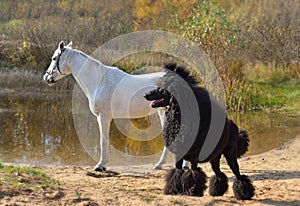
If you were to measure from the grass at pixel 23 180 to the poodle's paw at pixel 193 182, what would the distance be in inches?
59.9

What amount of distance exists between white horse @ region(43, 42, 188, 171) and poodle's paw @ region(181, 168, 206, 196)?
8.34 feet

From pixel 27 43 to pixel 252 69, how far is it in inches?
444

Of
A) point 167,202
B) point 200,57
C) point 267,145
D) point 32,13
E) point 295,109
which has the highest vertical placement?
point 32,13

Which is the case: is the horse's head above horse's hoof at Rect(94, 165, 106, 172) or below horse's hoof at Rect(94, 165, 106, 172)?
above

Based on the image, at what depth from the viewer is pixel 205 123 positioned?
542 centimetres

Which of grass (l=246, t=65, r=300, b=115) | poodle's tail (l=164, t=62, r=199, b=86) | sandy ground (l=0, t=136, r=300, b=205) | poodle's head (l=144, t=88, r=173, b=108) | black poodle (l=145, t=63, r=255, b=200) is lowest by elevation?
sandy ground (l=0, t=136, r=300, b=205)

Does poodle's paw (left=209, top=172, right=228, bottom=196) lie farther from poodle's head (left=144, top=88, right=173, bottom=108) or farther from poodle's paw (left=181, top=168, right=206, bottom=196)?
poodle's head (left=144, top=88, right=173, bottom=108)

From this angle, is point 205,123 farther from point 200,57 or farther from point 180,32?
point 180,32

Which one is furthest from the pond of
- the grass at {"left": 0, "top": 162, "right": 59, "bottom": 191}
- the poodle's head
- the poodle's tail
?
the poodle's tail

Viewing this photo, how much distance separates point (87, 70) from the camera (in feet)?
26.6

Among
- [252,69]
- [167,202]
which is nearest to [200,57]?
[252,69]

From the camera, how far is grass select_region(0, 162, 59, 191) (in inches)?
196

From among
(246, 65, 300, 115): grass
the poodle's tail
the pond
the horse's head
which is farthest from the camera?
(246, 65, 300, 115): grass

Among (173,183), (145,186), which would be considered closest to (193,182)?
(173,183)
